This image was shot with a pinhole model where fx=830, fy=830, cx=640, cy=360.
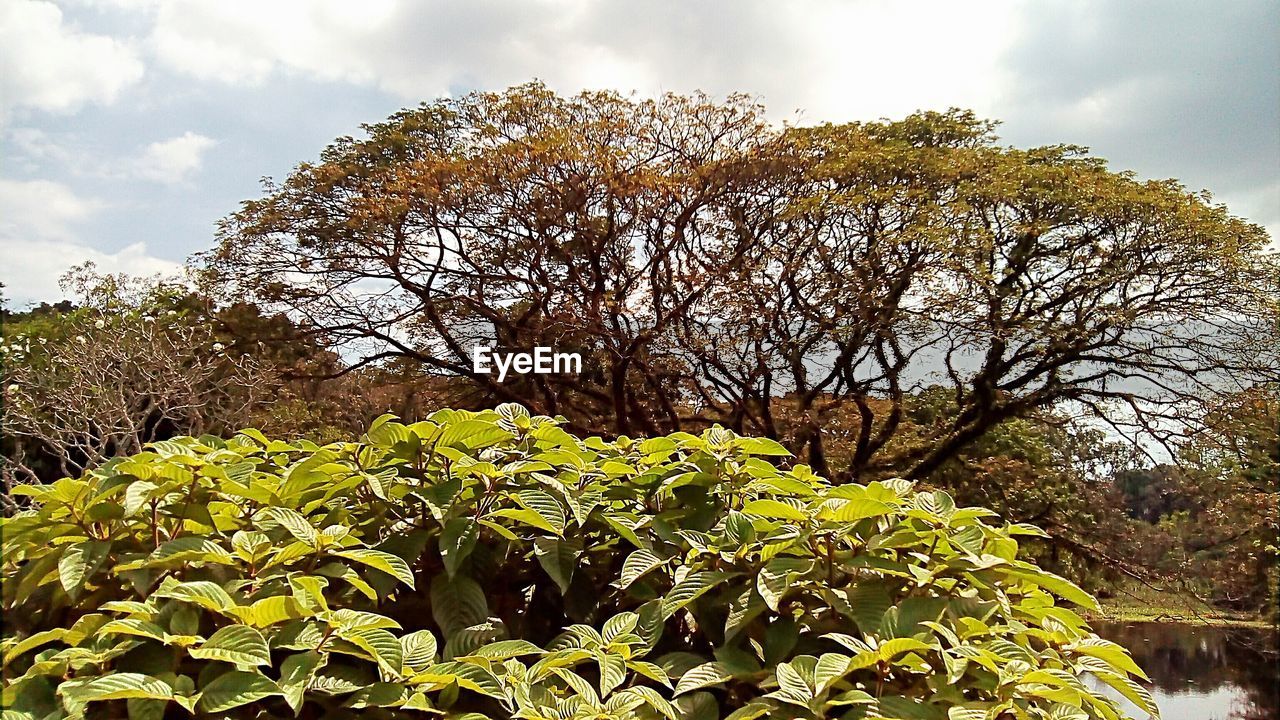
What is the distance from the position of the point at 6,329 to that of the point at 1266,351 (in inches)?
421

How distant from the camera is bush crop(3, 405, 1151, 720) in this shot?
30.5 inches

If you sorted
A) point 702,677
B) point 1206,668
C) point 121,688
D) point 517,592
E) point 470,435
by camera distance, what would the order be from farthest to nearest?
point 1206,668, point 517,592, point 470,435, point 702,677, point 121,688

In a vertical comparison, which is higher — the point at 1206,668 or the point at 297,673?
the point at 297,673

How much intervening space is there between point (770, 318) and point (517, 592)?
6.01 meters

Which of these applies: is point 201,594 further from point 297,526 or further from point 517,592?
point 517,592

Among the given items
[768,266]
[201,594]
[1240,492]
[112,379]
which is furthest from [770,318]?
[201,594]

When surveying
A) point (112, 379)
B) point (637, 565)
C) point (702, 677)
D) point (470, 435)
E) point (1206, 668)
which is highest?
point (112, 379)

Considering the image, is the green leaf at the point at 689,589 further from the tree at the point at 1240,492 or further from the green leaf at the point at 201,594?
the tree at the point at 1240,492

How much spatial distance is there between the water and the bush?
19.1ft

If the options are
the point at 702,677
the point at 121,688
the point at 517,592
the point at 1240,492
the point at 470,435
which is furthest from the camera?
the point at 1240,492

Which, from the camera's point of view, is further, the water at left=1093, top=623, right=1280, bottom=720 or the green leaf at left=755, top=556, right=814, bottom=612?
the water at left=1093, top=623, right=1280, bottom=720

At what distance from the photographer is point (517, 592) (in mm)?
1044

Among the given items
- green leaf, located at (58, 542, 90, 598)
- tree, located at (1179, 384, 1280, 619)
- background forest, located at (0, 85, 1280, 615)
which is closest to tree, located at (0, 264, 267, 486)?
background forest, located at (0, 85, 1280, 615)

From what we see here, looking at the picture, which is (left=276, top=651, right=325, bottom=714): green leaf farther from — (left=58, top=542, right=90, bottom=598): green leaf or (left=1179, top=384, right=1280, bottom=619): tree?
(left=1179, top=384, right=1280, bottom=619): tree
